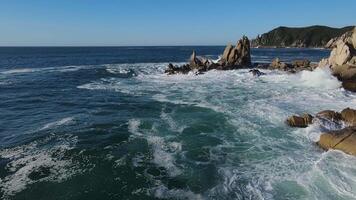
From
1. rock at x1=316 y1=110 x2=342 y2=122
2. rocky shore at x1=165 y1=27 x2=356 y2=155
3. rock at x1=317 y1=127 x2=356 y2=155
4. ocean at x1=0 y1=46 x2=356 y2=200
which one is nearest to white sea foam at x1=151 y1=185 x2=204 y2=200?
ocean at x1=0 y1=46 x2=356 y2=200

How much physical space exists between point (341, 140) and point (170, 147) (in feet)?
28.1

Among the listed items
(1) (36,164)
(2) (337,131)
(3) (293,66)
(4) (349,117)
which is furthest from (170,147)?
(3) (293,66)

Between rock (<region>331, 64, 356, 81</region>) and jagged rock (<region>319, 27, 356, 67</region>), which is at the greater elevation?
jagged rock (<region>319, 27, 356, 67</region>)

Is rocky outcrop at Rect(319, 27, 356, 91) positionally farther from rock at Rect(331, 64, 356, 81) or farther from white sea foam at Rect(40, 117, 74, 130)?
white sea foam at Rect(40, 117, 74, 130)

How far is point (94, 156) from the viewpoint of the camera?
19.4 metres

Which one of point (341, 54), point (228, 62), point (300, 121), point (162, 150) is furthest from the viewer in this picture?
point (228, 62)

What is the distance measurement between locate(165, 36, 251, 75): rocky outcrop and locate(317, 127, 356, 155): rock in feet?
124

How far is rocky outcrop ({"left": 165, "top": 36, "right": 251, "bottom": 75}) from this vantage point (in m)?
57.9

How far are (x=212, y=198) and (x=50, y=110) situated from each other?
19419 mm

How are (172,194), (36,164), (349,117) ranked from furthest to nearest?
(349,117) < (36,164) < (172,194)

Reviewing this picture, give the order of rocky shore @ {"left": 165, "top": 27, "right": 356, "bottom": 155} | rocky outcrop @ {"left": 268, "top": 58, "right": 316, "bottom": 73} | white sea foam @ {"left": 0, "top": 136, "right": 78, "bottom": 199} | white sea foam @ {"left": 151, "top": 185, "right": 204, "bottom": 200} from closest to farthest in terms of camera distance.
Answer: white sea foam @ {"left": 151, "top": 185, "right": 204, "bottom": 200}, white sea foam @ {"left": 0, "top": 136, "right": 78, "bottom": 199}, rocky shore @ {"left": 165, "top": 27, "right": 356, "bottom": 155}, rocky outcrop @ {"left": 268, "top": 58, "right": 316, "bottom": 73}

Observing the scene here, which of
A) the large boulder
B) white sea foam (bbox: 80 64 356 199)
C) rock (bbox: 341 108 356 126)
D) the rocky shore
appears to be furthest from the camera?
the large boulder

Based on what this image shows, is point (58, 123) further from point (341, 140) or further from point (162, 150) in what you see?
point (341, 140)

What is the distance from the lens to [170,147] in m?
20.5
